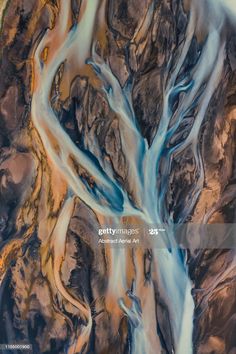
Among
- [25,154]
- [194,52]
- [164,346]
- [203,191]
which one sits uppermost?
[194,52]

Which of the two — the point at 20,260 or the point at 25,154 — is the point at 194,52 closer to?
the point at 25,154

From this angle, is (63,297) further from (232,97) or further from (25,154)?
(232,97)

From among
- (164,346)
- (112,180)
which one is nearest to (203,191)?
(112,180)

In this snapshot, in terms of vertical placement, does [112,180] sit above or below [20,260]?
above

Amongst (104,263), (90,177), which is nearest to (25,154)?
(90,177)

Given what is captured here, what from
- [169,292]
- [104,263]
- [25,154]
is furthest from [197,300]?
[25,154]

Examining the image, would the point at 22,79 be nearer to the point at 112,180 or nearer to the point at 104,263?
the point at 112,180

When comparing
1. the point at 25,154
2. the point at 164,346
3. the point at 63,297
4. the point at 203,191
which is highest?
the point at 25,154
